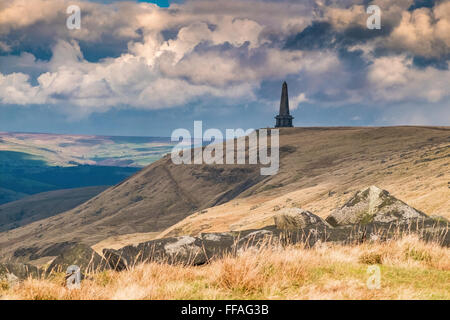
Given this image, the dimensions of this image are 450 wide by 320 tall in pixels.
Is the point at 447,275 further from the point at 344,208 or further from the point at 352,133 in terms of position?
the point at 352,133

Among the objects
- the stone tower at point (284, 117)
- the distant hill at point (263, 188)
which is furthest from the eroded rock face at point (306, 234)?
the stone tower at point (284, 117)

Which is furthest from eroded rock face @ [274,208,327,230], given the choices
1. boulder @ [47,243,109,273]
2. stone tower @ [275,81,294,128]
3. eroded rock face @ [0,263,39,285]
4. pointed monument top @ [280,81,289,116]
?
stone tower @ [275,81,294,128]

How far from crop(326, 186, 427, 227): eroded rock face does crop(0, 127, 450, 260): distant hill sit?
1113cm

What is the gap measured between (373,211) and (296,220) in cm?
296

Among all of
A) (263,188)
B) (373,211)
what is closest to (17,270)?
(373,211)

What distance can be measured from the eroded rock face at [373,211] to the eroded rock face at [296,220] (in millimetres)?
1435

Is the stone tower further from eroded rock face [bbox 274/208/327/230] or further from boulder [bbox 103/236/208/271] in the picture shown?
boulder [bbox 103/236/208/271]

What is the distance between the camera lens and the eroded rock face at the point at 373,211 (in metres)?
16.3

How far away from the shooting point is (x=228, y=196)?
294 ft

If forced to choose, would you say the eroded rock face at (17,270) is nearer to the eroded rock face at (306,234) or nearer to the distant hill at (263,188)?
the eroded rock face at (306,234)

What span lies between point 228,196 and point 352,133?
39.4m

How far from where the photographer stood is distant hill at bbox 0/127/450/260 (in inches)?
1743

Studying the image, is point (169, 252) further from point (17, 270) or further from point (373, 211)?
point (373, 211)
